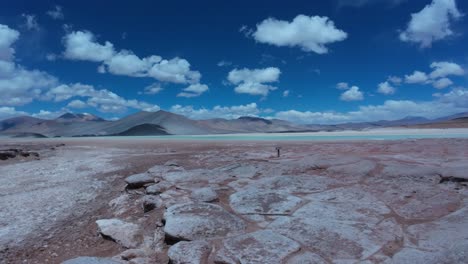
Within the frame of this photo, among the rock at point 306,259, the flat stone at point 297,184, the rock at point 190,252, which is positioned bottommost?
the rock at point 306,259

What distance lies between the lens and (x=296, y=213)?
180 inches

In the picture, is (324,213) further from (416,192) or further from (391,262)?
(416,192)

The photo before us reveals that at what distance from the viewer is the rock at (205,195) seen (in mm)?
5426

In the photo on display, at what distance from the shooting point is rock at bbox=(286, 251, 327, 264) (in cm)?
311

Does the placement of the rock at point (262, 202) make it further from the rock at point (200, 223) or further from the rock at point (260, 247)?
the rock at point (260, 247)

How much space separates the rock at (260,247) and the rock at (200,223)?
0.35m

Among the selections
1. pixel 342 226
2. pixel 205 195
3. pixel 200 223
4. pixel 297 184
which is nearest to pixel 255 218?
pixel 200 223

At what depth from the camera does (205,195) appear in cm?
562

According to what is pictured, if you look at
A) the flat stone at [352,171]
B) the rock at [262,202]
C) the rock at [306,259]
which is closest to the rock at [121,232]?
the rock at [262,202]

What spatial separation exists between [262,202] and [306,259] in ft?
6.38

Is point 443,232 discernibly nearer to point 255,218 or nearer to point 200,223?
point 255,218

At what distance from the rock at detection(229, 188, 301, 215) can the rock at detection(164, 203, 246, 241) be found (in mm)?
468

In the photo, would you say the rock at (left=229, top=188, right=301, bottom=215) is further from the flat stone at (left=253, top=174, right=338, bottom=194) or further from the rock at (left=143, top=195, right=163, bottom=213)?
the rock at (left=143, top=195, right=163, bottom=213)

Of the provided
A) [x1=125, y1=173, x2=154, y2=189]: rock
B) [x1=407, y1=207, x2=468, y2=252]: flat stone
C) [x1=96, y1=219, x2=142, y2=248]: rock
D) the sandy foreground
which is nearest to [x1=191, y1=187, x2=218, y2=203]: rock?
the sandy foreground
